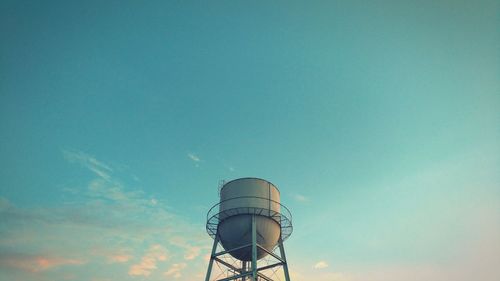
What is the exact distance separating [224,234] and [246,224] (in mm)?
2218

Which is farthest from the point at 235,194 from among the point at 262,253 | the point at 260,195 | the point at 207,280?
the point at 207,280

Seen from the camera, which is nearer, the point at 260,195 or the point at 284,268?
the point at 284,268

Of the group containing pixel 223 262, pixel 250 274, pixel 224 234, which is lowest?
pixel 250 274

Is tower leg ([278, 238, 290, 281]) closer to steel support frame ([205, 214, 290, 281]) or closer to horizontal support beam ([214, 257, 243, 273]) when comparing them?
steel support frame ([205, 214, 290, 281])

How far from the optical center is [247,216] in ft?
88.9

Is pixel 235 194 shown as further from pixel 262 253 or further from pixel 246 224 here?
pixel 262 253

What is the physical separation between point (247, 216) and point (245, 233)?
133 centimetres

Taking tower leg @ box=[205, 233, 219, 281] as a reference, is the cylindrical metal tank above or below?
above

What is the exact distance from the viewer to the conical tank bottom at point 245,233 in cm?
2686

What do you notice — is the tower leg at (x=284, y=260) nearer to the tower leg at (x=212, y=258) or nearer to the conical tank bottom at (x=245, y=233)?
the conical tank bottom at (x=245, y=233)

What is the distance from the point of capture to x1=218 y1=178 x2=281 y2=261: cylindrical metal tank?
1062 inches

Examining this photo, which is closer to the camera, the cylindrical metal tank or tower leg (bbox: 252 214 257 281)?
tower leg (bbox: 252 214 257 281)

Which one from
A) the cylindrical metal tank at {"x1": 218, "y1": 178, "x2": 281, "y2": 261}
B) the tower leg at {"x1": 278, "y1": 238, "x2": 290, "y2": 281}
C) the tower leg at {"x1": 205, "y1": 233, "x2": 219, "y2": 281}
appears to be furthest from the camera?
the cylindrical metal tank at {"x1": 218, "y1": 178, "x2": 281, "y2": 261}

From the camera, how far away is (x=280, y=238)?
28594 mm
